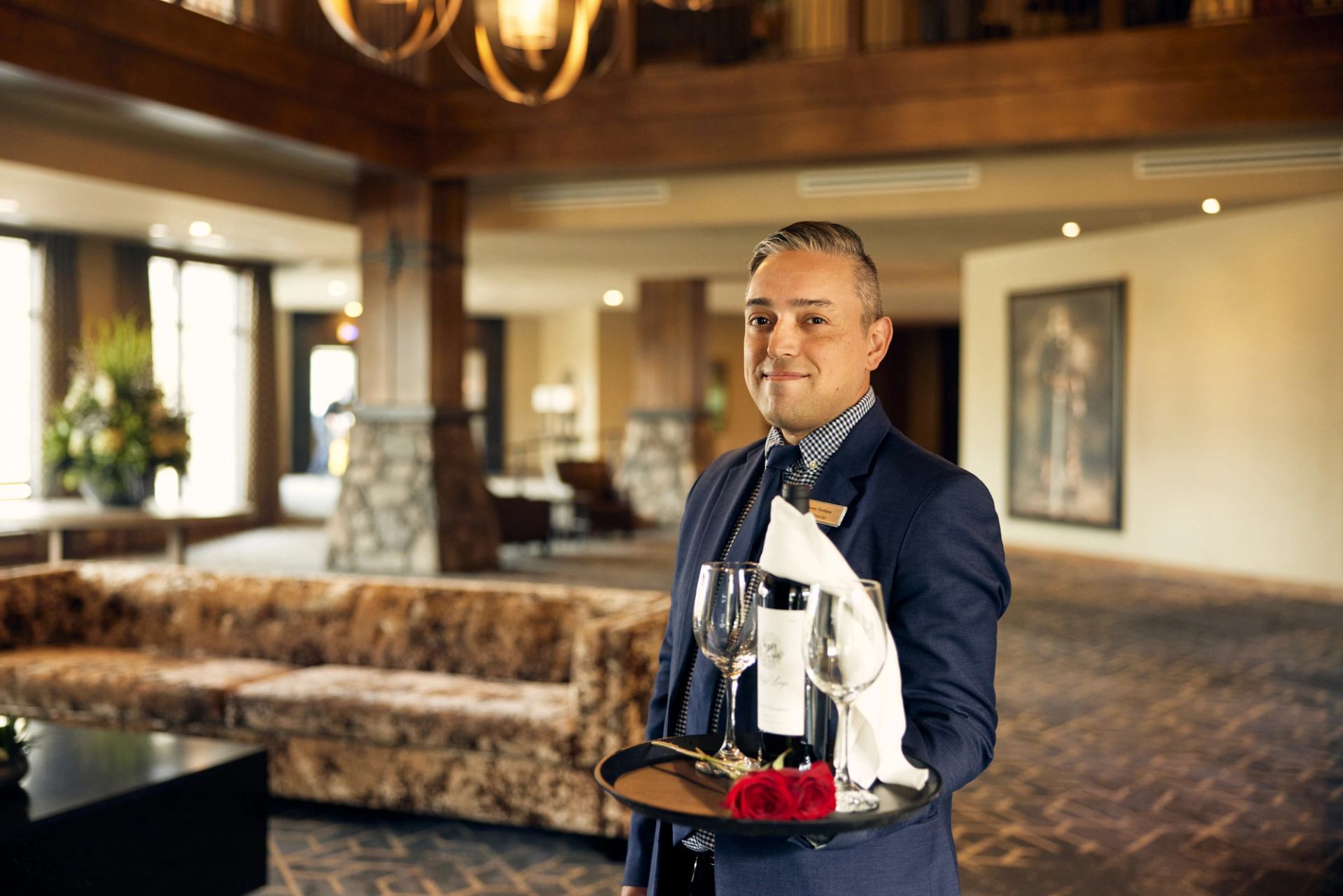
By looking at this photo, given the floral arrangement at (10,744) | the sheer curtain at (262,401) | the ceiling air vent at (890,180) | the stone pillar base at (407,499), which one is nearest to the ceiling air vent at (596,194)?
the ceiling air vent at (890,180)

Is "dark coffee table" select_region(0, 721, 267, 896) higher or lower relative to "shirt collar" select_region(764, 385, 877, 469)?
lower

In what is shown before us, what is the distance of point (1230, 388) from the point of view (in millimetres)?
10242

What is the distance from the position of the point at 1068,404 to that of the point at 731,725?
1105cm

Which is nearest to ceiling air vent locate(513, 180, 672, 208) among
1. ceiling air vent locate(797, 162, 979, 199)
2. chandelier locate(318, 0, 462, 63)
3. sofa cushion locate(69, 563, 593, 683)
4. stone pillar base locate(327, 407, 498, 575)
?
ceiling air vent locate(797, 162, 979, 199)

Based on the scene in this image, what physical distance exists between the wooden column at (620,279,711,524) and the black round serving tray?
1281 cm

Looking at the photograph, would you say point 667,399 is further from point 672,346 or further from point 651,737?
point 651,737

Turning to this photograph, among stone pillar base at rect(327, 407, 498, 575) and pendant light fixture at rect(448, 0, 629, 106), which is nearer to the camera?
pendant light fixture at rect(448, 0, 629, 106)

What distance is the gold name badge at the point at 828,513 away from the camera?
147cm

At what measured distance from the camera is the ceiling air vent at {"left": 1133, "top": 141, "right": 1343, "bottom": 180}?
7.97 m

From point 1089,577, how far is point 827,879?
9.52 meters

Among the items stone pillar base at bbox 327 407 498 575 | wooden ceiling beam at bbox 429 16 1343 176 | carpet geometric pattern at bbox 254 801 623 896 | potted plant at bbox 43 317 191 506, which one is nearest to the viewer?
carpet geometric pattern at bbox 254 801 623 896

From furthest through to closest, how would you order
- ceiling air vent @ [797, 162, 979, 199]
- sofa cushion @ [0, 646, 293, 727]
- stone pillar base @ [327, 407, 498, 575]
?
stone pillar base @ [327, 407, 498, 575], ceiling air vent @ [797, 162, 979, 199], sofa cushion @ [0, 646, 293, 727]

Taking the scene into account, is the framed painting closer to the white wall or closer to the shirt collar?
the white wall

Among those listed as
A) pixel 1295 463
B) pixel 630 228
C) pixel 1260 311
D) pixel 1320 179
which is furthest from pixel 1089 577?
pixel 630 228
